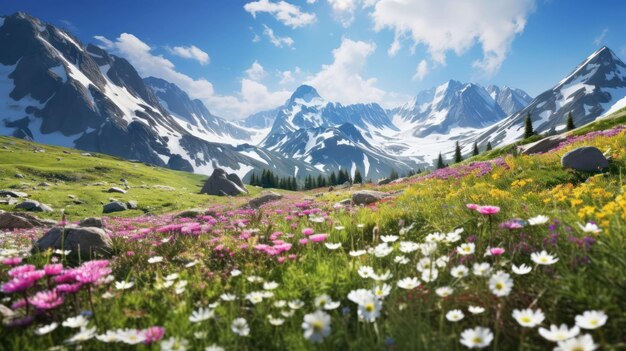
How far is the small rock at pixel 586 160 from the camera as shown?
31.0 feet

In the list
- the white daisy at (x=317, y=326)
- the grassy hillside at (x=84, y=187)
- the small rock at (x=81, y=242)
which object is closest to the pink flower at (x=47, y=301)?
the white daisy at (x=317, y=326)

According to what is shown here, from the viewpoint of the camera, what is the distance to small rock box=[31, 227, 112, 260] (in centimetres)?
612

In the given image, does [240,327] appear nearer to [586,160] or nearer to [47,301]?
[47,301]

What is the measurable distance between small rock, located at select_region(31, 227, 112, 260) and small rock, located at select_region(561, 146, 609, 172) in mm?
12030

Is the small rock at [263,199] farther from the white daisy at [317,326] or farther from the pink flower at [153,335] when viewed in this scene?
the white daisy at [317,326]

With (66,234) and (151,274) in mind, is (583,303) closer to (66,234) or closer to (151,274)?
(151,274)

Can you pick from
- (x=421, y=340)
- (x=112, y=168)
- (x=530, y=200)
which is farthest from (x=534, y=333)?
(x=112, y=168)

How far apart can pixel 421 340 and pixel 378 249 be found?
120 centimetres

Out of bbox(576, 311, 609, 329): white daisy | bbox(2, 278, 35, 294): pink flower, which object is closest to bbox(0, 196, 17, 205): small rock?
bbox(2, 278, 35, 294): pink flower

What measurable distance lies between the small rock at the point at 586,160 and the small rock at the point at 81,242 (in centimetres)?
1203

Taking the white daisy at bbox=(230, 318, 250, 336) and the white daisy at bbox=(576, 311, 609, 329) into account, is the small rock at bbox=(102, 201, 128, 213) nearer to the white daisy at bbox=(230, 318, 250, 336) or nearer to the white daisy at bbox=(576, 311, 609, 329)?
the white daisy at bbox=(230, 318, 250, 336)

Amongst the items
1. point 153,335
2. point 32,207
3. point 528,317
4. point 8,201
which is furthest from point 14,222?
point 528,317

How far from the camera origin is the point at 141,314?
308 centimetres

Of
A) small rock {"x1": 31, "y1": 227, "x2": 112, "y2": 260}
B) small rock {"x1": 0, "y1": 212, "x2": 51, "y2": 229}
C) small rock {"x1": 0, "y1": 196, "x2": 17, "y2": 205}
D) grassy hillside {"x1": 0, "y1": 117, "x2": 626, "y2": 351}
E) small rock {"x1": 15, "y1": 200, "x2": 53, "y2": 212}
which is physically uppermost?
grassy hillside {"x1": 0, "y1": 117, "x2": 626, "y2": 351}
